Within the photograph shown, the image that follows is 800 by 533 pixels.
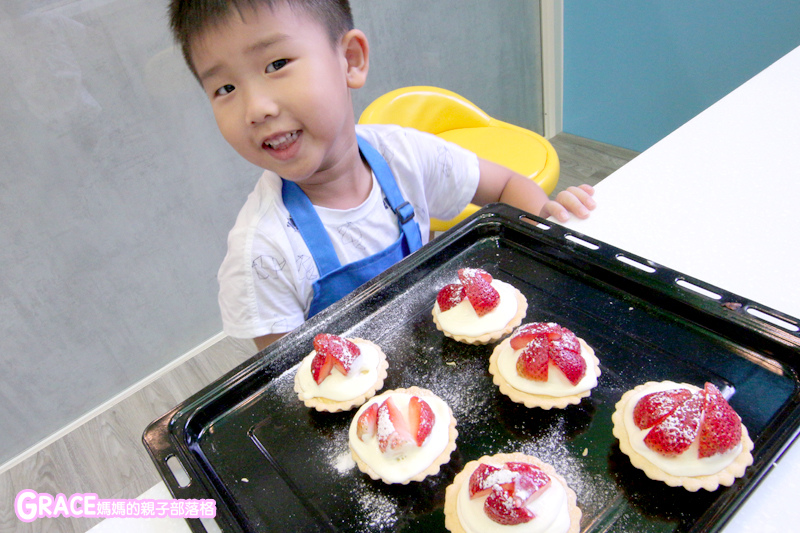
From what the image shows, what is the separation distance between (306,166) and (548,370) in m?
0.61

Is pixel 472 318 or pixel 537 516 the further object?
pixel 472 318

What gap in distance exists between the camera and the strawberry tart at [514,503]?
0.71m

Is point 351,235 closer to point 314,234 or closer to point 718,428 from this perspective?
point 314,234

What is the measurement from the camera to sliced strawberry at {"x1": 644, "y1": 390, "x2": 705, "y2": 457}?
74cm

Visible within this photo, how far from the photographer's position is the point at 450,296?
1011mm

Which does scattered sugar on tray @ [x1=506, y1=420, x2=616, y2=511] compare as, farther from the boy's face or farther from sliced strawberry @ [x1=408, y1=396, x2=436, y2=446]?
the boy's face

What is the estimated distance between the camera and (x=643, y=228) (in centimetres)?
116

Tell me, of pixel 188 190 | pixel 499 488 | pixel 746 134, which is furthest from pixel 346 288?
pixel 188 190

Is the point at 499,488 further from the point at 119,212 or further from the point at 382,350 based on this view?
the point at 119,212

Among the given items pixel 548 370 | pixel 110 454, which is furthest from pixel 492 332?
pixel 110 454

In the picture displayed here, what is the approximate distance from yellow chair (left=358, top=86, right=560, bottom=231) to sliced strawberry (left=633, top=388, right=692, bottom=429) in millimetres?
1143

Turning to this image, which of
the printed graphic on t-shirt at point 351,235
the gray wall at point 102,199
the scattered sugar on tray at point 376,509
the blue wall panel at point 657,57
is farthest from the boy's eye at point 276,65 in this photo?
the blue wall panel at point 657,57

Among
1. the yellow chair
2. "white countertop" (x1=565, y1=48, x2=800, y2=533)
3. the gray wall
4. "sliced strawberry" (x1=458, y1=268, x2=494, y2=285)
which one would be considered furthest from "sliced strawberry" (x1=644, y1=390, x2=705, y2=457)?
the gray wall

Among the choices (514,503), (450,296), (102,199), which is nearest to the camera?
(514,503)
